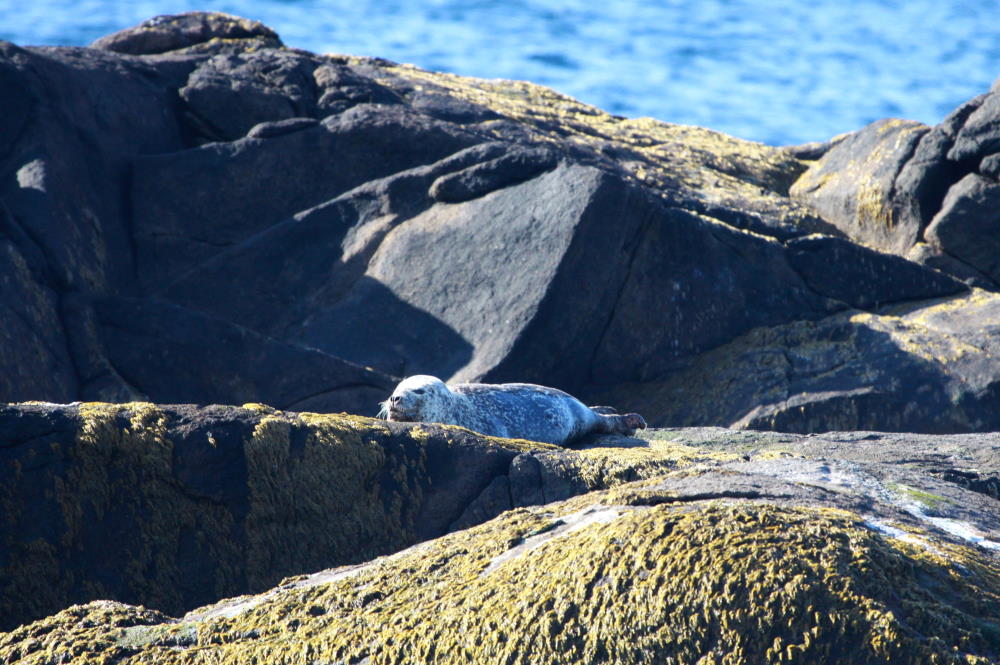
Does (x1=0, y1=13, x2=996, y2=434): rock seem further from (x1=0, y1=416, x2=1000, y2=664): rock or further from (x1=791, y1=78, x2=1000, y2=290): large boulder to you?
(x1=0, y1=416, x2=1000, y2=664): rock

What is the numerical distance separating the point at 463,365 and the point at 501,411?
7.35 feet

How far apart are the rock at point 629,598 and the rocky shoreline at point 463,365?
0.01 m

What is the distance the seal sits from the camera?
7137mm

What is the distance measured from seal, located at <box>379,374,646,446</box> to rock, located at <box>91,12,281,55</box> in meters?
8.05

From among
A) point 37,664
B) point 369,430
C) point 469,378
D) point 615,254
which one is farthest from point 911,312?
point 37,664

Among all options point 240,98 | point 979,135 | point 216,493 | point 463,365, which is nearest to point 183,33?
point 240,98

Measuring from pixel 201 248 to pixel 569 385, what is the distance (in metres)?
3.83

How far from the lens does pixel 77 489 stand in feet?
14.8

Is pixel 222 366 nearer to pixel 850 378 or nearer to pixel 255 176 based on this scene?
pixel 255 176

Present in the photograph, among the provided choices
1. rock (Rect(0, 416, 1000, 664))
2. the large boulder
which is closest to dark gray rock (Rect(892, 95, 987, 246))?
the large boulder

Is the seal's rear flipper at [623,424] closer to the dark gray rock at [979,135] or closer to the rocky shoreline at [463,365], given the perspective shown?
the rocky shoreline at [463,365]

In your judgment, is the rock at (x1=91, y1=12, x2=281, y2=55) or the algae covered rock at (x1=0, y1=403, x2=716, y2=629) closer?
the algae covered rock at (x1=0, y1=403, x2=716, y2=629)

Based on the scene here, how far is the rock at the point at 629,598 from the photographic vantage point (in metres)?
2.80

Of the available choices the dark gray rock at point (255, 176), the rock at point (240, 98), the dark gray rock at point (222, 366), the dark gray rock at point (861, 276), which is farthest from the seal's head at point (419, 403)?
the rock at point (240, 98)
